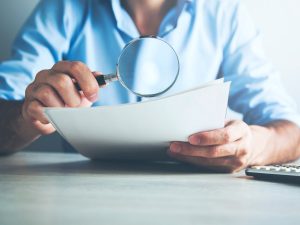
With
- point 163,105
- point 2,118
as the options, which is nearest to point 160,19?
point 2,118

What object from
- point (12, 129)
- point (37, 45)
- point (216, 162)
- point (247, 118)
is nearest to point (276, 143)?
point (216, 162)

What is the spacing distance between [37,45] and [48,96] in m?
0.74

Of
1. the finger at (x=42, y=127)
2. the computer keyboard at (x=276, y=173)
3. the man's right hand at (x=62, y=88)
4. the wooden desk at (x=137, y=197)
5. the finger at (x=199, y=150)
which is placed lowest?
the wooden desk at (x=137, y=197)

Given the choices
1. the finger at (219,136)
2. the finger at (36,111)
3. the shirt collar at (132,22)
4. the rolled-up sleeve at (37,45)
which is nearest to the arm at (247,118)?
the finger at (219,136)

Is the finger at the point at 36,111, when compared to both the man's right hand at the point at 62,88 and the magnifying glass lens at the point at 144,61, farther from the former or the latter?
the magnifying glass lens at the point at 144,61

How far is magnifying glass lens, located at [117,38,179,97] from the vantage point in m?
1.04

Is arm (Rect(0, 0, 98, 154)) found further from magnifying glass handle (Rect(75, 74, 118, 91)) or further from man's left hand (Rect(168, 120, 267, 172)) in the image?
man's left hand (Rect(168, 120, 267, 172))

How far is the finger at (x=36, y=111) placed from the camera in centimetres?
103

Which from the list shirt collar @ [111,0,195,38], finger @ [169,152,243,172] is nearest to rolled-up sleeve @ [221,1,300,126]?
shirt collar @ [111,0,195,38]

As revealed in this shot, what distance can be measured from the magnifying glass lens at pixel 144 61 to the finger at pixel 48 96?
0.14 meters

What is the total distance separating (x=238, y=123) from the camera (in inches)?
39.4

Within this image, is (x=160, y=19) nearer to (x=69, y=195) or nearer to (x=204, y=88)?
(x=204, y=88)

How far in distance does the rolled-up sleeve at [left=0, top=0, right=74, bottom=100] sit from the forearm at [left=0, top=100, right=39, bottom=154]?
225 millimetres

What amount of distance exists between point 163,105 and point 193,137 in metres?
0.11
